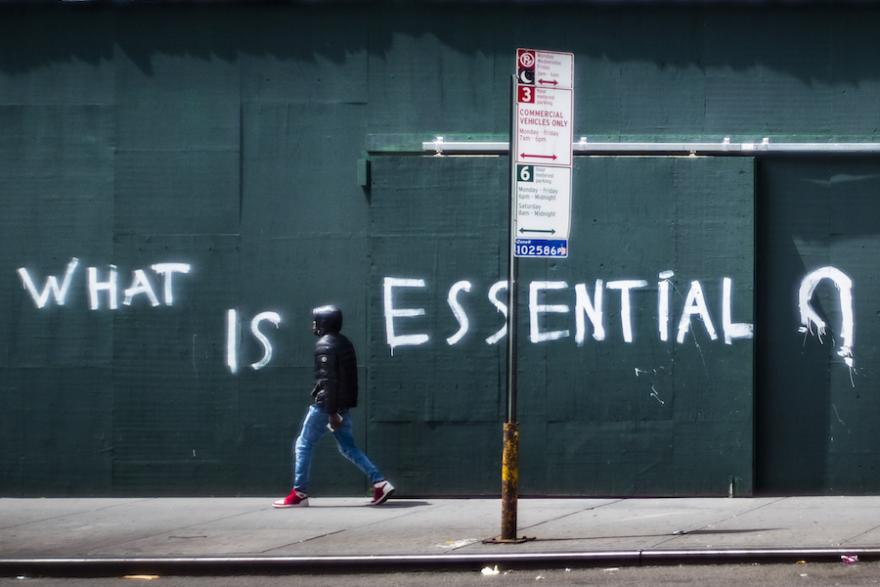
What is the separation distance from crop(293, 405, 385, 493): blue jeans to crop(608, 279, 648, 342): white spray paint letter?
2.56 metres

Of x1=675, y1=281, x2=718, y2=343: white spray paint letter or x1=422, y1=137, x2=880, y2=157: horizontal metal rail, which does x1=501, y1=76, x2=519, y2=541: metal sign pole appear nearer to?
x1=422, y1=137, x2=880, y2=157: horizontal metal rail

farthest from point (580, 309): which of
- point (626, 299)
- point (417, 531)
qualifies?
point (417, 531)

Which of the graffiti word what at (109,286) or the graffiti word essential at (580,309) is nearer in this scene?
the graffiti word essential at (580,309)

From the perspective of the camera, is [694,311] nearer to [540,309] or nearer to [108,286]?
[540,309]

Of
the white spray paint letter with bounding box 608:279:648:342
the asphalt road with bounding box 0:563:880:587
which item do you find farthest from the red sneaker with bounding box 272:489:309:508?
the white spray paint letter with bounding box 608:279:648:342

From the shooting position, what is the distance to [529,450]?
12.5m

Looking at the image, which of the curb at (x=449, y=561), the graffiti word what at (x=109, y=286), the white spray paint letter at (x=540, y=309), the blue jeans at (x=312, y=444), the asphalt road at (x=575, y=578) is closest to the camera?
the asphalt road at (x=575, y=578)

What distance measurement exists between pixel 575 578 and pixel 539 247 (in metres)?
2.45

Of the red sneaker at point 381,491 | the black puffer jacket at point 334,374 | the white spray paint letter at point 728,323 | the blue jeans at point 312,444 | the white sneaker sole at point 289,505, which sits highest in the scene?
the white spray paint letter at point 728,323

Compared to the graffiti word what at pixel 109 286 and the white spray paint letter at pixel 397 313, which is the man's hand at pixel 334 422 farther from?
the graffiti word what at pixel 109 286

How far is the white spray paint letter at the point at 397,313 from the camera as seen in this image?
41.2 ft

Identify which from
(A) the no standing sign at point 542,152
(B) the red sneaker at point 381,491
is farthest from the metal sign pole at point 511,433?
(B) the red sneaker at point 381,491

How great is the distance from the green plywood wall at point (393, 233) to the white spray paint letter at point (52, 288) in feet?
0.21

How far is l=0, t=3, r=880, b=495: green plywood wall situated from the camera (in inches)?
491
